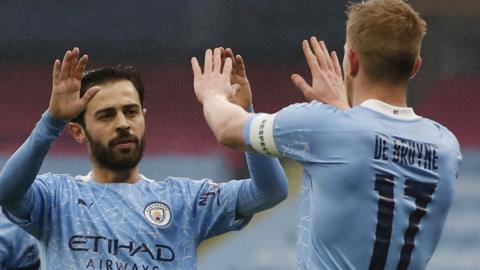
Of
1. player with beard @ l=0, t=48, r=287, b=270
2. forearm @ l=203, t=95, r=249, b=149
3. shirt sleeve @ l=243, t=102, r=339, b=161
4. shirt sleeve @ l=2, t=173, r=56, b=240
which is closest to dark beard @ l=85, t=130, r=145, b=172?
player with beard @ l=0, t=48, r=287, b=270

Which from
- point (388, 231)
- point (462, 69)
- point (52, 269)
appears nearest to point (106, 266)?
point (52, 269)

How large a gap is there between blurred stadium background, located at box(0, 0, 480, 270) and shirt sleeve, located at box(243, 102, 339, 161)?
16.9ft

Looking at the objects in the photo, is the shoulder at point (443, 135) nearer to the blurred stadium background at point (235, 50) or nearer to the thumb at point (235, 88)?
the thumb at point (235, 88)

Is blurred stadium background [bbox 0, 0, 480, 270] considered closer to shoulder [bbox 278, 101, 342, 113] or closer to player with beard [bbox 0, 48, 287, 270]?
player with beard [bbox 0, 48, 287, 270]

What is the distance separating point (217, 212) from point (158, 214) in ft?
0.70

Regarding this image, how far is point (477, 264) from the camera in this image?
28.8ft

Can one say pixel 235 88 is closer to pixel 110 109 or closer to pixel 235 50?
pixel 110 109

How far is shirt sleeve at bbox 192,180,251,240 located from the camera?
4594 millimetres

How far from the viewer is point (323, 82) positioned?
3.77 metres

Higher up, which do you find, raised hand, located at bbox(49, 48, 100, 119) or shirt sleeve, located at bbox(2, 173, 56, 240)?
raised hand, located at bbox(49, 48, 100, 119)

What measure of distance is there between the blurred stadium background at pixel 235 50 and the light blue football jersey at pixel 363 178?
5135 millimetres

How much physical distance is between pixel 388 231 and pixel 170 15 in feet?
18.0

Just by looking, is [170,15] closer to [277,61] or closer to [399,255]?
[277,61]

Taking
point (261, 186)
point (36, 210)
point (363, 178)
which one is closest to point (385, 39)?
point (363, 178)
